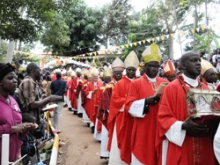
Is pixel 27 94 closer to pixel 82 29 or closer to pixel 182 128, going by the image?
pixel 182 128

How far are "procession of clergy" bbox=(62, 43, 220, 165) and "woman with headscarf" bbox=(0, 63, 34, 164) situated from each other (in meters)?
1.59

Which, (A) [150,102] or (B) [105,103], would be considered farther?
(B) [105,103]

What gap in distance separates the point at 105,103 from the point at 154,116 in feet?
8.99

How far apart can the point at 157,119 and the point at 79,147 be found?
5.23 m

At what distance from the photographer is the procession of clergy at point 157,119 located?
11.6 feet

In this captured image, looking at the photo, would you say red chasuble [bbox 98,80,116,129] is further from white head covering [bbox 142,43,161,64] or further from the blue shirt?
Result: the blue shirt

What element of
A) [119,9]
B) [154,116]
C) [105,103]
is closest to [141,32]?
[119,9]

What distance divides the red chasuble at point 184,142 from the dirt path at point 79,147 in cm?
412

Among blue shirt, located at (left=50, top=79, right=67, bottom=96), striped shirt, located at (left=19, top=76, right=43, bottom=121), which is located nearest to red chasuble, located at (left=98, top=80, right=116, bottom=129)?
striped shirt, located at (left=19, top=76, right=43, bottom=121)

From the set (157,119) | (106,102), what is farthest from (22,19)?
(157,119)

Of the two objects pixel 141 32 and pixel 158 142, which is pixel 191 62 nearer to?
pixel 158 142

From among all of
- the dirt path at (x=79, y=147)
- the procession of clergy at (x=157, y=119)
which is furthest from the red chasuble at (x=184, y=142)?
the dirt path at (x=79, y=147)

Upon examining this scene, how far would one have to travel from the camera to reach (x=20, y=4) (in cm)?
553

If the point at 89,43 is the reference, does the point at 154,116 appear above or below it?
below
